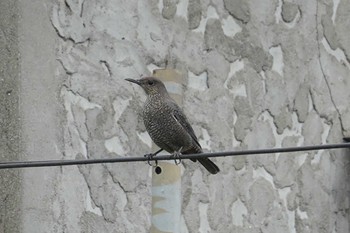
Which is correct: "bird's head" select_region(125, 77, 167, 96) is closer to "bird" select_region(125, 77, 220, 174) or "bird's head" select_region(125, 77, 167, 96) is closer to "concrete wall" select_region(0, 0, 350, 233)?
"bird" select_region(125, 77, 220, 174)

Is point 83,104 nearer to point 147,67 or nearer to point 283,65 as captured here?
point 147,67

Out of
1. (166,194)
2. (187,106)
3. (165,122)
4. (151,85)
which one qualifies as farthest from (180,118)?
Answer: (187,106)

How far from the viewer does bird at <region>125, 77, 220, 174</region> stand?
4312 mm

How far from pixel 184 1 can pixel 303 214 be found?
142 cm

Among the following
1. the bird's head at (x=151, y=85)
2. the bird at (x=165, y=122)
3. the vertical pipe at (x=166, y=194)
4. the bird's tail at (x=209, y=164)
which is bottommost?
the vertical pipe at (x=166, y=194)

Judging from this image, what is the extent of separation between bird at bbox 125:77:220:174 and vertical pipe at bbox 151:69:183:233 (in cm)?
25

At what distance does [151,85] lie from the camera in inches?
172

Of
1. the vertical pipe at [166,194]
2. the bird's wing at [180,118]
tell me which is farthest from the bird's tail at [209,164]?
the vertical pipe at [166,194]

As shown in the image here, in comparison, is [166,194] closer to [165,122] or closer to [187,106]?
[165,122]

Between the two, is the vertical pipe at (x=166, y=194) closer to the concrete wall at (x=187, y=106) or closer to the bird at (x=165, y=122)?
the bird at (x=165, y=122)

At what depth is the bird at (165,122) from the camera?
14.1ft

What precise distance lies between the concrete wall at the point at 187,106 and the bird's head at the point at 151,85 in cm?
30

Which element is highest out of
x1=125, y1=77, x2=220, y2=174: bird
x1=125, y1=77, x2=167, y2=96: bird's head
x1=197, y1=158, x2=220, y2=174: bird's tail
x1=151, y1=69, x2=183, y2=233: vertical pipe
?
x1=125, y1=77, x2=167, y2=96: bird's head

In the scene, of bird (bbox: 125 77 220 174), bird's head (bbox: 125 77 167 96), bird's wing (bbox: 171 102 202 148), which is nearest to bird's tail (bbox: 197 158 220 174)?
bird (bbox: 125 77 220 174)
